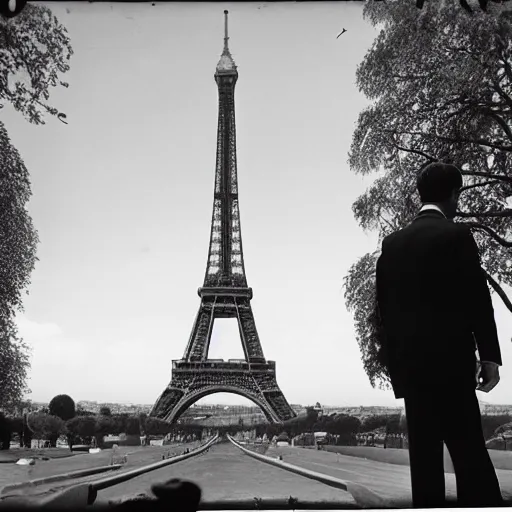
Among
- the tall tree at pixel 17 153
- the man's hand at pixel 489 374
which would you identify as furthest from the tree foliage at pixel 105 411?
the man's hand at pixel 489 374

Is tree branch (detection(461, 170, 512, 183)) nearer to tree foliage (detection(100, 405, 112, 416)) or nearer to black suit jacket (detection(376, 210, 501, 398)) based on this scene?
black suit jacket (detection(376, 210, 501, 398))

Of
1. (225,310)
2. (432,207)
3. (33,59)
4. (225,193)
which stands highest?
(33,59)

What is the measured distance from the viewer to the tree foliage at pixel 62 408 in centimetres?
287

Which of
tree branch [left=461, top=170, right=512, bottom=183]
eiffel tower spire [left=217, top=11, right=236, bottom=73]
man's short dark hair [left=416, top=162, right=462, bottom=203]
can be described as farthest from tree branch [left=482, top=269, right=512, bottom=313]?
eiffel tower spire [left=217, top=11, right=236, bottom=73]

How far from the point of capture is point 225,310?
304 cm

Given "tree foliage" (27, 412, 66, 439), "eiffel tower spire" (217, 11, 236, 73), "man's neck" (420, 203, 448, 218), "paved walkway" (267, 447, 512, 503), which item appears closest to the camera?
"man's neck" (420, 203, 448, 218)

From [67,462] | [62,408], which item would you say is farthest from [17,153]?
[67,462]

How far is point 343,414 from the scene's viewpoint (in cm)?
301

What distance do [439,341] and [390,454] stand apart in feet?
2.83

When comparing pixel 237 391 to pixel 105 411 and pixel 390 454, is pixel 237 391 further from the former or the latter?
pixel 390 454

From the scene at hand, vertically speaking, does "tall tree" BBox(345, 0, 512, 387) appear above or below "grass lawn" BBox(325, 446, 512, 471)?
above

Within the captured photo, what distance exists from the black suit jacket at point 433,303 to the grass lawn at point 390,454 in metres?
0.58

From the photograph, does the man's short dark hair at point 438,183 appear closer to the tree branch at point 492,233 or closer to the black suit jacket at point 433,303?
the black suit jacket at point 433,303

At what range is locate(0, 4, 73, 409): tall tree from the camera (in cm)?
292
